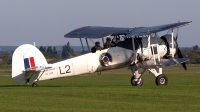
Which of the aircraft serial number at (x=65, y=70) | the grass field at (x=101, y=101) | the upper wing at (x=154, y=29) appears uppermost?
the upper wing at (x=154, y=29)

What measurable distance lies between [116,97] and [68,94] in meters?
1.61

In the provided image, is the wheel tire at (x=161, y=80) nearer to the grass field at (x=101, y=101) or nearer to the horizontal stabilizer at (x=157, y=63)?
the horizontal stabilizer at (x=157, y=63)

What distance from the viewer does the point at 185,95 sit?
17.0 m

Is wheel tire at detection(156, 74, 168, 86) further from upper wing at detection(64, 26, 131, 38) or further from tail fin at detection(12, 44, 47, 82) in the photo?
tail fin at detection(12, 44, 47, 82)

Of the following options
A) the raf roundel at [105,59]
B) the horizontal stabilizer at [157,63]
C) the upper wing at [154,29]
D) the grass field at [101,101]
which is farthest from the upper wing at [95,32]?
the grass field at [101,101]

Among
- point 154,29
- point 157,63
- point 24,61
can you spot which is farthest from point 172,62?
point 24,61

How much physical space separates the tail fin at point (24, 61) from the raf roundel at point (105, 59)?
6.74 ft

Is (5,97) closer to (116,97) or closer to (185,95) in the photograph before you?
(116,97)

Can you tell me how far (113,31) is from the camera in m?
23.3

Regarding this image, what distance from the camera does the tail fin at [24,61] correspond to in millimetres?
21250

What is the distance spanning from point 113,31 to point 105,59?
1.34 m

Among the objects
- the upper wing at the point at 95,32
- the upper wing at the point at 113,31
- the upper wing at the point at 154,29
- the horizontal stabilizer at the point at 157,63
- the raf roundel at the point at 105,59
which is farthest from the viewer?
the upper wing at the point at 95,32

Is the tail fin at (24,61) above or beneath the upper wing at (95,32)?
beneath

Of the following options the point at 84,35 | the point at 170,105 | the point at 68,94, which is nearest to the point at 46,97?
the point at 68,94
